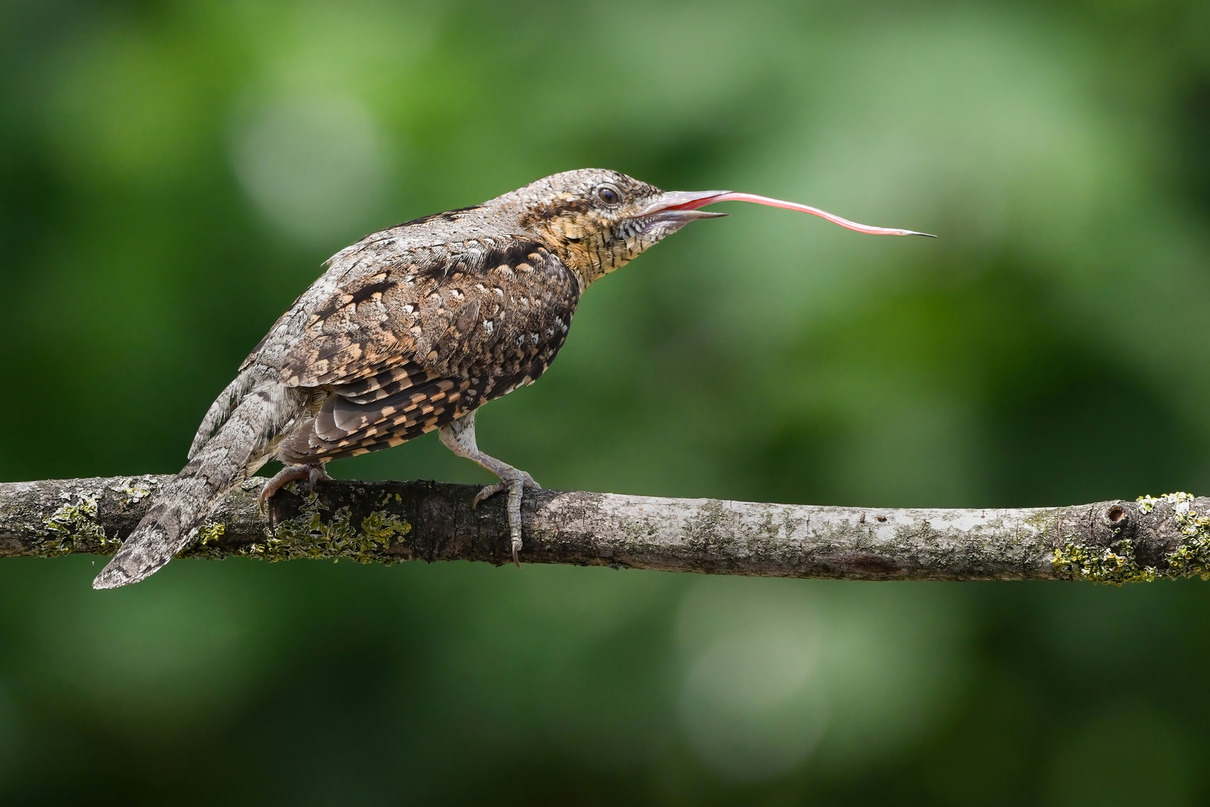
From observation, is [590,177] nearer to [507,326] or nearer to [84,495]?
[507,326]

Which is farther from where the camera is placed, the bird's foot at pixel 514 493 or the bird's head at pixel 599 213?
the bird's head at pixel 599 213

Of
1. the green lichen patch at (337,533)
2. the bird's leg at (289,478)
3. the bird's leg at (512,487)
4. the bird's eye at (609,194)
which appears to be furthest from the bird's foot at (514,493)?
the bird's eye at (609,194)

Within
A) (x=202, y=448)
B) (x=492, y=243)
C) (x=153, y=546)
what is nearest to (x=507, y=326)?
(x=492, y=243)

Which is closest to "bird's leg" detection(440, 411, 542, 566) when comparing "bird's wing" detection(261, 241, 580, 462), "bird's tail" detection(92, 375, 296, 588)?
"bird's wing" detection(261, 241, 580, 462)

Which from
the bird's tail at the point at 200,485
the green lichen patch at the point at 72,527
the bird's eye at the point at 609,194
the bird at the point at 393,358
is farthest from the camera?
the bird's eye at the point at 609,194

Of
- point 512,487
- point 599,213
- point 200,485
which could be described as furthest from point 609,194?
point 200,485

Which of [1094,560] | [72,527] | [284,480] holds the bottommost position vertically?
[72,527]

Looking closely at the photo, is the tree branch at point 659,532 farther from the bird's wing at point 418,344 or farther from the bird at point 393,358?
the bird's wing at point 418,344

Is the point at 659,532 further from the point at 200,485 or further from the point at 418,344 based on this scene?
the point at 200,485
